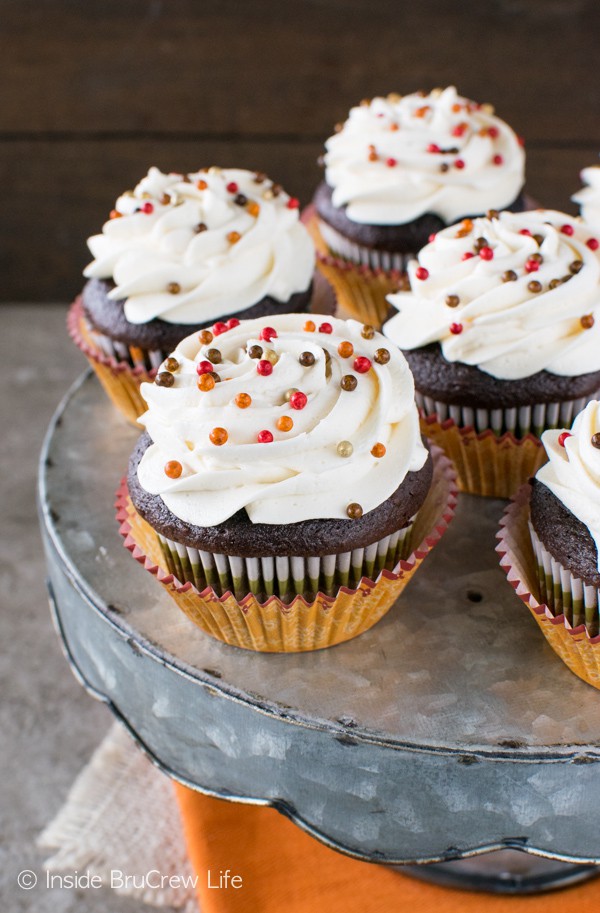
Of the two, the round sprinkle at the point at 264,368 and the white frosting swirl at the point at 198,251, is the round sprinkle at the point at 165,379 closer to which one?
the round sprinkle at the point at 264,368

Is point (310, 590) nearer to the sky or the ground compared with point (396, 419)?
nearer to the ground

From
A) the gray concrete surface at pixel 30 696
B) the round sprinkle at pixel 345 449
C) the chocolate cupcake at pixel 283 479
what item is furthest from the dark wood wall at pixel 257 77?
the round sprinkle at pixel 345 449

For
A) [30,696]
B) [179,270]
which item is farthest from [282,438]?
[30,696]

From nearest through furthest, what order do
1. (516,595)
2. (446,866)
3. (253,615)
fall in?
(253,615) → (516,595) → (446,866)

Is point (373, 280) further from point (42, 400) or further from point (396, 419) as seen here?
point (42, 400)

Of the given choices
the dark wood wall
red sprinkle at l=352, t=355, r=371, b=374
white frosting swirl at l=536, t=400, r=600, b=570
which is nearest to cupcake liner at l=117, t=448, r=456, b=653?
white frosting swirl at l=536, t=400, r=600, b=570

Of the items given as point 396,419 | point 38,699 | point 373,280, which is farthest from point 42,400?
point 396,419
